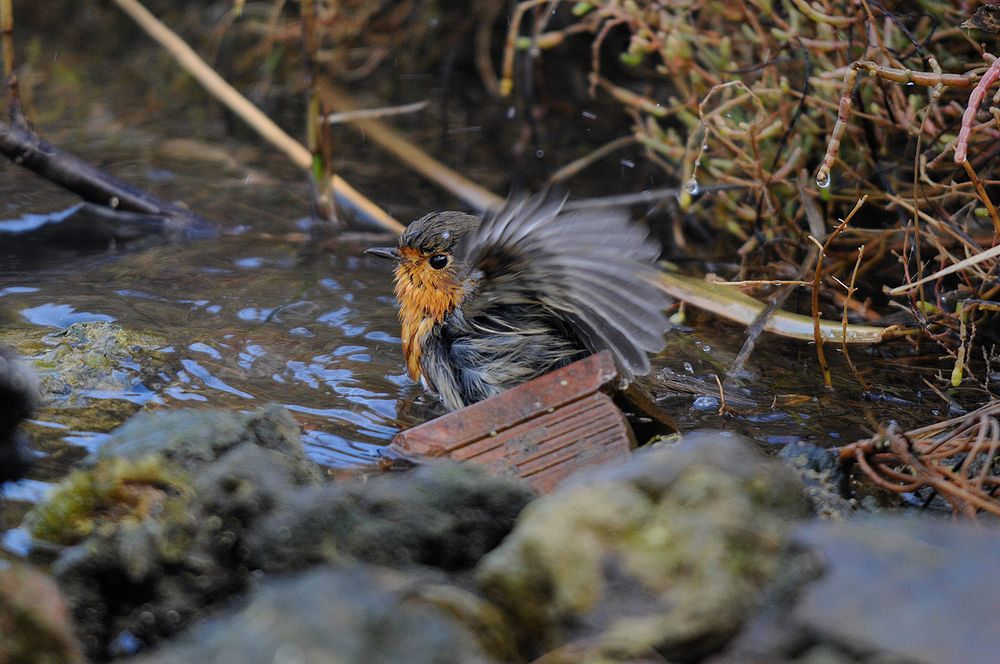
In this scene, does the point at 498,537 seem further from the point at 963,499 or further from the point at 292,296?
the point at 292,296

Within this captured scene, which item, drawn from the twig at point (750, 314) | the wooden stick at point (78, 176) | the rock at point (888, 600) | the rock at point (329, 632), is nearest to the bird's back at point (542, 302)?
the twig at point (750, 314)

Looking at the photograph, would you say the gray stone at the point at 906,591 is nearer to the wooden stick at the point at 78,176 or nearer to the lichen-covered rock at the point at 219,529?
the lichen-covered rock at the point at 219,529

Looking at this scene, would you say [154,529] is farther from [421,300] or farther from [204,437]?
[421,300]

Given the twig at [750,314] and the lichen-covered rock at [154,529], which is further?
the twig at [750,314]

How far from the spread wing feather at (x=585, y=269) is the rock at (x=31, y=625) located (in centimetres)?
212

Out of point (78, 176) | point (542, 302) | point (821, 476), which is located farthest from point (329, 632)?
point (78, 176)

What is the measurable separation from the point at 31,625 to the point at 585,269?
222 centimetres

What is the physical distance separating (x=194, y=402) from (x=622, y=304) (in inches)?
62.9

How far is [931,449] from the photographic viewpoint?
11.3 feet

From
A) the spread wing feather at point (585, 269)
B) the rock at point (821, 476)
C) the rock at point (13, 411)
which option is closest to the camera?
the rock at point (13, 411)

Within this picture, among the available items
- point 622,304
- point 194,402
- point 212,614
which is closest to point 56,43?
point 194,402

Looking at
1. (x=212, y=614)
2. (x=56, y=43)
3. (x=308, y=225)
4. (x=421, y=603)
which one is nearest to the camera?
(x=421, y=603)

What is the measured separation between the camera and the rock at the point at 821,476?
3.40m

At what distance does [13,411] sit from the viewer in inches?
123
